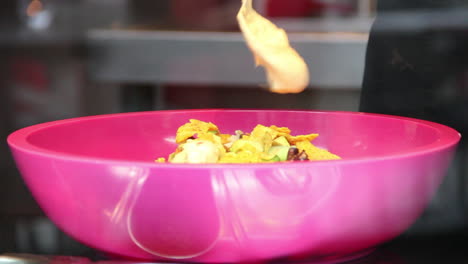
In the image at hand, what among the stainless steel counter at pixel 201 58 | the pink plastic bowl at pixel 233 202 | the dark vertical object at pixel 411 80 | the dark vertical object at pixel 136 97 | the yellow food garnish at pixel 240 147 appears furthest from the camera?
the dark vertical object at pixel 136 97

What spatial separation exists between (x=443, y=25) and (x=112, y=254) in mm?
880

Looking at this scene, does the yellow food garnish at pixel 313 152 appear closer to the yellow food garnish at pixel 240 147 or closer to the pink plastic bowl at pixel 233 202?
the yellow food garnish at pixel 240 147

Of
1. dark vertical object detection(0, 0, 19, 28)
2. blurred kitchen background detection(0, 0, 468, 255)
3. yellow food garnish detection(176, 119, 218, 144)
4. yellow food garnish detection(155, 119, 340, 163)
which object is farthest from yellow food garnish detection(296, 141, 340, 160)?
dark vertical object detection(0, 0, 19, 28)

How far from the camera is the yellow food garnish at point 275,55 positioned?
2.33ft

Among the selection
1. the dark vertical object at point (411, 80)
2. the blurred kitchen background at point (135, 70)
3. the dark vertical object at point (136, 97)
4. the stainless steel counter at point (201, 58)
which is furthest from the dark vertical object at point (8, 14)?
the dark vertical object at point (411, 80)

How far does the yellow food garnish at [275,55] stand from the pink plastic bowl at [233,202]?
191mm

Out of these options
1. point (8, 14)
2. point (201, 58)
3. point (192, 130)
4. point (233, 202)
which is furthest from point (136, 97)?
point (233, 202)

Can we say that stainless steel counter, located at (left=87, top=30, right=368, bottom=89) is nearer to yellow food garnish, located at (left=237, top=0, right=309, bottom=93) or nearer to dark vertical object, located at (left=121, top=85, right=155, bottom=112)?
dark vertical object, located at (left=121, top=85, right=155, bottom=112)

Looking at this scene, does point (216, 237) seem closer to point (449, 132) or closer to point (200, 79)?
point (449, 132)

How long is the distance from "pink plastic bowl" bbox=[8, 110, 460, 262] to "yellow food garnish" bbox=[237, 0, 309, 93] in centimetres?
19

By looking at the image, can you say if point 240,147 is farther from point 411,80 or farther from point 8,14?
point 8,14

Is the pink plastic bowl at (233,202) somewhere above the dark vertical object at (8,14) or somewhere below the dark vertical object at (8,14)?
above

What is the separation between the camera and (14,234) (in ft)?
2.30

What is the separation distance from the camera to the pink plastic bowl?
485 mm
